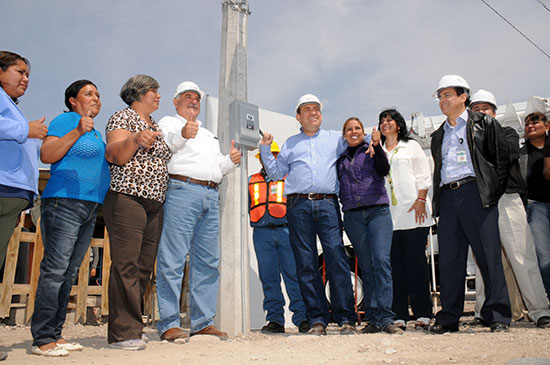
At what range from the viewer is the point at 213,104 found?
552 cm

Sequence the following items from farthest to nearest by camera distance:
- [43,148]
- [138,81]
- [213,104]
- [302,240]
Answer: [213,104] → [302,240] → [138,81] → [43,148]

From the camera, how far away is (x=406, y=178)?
4.31 meters

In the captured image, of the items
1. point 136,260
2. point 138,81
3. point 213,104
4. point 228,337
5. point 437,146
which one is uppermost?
point 213,104

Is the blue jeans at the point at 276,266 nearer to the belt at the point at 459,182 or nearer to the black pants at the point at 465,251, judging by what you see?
the black pants at the point at 465,251

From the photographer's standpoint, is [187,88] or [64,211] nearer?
[64,211]

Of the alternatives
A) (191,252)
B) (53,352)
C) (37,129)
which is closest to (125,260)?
(53,352)

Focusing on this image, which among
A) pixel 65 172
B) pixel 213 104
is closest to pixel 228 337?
pixel 65 172

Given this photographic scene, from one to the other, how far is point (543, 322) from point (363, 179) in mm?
1856

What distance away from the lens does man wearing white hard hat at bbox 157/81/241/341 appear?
11.5 ft

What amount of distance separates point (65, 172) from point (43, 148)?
20 cm

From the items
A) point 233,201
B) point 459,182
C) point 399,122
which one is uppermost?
point 399,122

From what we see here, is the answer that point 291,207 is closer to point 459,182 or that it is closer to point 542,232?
point 459,182

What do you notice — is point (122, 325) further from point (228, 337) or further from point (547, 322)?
point (547, 322)

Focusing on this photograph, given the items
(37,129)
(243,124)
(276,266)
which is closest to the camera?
(37,129)
